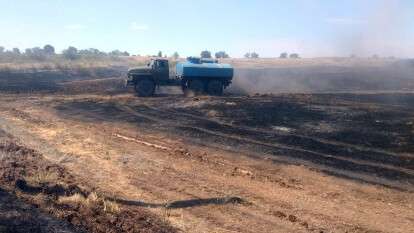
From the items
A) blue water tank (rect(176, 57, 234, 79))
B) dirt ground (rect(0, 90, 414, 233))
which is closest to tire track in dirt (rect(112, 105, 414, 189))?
dirt ground (rect(0, 90, 414, 233))

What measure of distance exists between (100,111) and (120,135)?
560 cm

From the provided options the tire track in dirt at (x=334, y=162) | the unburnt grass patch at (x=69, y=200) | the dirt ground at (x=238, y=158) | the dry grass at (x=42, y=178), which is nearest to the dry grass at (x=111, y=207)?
the unburnt grass patch at (x=69, y=200)

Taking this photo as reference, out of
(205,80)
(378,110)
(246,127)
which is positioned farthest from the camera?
(205,80)

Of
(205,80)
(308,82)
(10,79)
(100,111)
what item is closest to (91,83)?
(10,79)

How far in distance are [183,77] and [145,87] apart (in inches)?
86.7

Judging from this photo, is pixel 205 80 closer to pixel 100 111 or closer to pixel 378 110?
pixel 100 111

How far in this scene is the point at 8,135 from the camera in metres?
16.0

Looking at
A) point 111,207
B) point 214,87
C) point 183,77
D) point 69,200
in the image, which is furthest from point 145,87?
point 111,207

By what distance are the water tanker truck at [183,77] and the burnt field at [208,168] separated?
4453 millimetres

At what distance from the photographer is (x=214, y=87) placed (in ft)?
90.9

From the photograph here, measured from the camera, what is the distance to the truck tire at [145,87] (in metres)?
27.2

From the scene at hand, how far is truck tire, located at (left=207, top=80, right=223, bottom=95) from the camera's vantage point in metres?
27.7

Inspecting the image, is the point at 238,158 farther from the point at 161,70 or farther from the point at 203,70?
the point at 161,70

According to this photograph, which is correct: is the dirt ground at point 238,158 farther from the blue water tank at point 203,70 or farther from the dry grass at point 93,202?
the blue water tank at point 203,70
